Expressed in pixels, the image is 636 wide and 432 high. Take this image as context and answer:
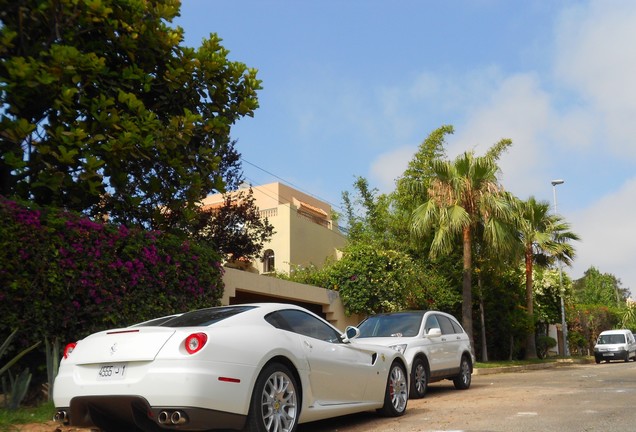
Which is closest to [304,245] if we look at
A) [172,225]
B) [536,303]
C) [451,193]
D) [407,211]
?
[407,211]

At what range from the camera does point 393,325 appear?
1206cm

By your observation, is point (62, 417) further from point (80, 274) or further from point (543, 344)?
point (543, 344)

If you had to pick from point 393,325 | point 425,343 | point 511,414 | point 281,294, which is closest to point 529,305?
point 281,294

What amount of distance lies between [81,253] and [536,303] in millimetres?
29352

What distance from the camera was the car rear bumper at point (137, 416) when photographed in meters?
5.00

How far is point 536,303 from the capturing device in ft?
111

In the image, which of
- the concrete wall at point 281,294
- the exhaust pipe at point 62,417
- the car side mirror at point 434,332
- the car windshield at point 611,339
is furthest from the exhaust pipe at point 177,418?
the car windshield at point 611,339

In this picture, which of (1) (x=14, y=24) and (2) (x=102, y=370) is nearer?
(2) (x=102, y=370)

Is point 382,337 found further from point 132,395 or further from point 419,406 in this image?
point 132,395

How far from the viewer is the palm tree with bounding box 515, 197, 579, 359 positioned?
28.2m

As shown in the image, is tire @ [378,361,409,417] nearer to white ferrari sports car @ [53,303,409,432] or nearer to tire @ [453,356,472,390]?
white ferrari sports car @ [53,303,409,432]

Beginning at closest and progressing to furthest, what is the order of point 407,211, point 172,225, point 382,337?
point 382,337, point 172,225, point 407,211

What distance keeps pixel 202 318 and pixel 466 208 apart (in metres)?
17.4

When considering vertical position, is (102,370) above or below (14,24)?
below
